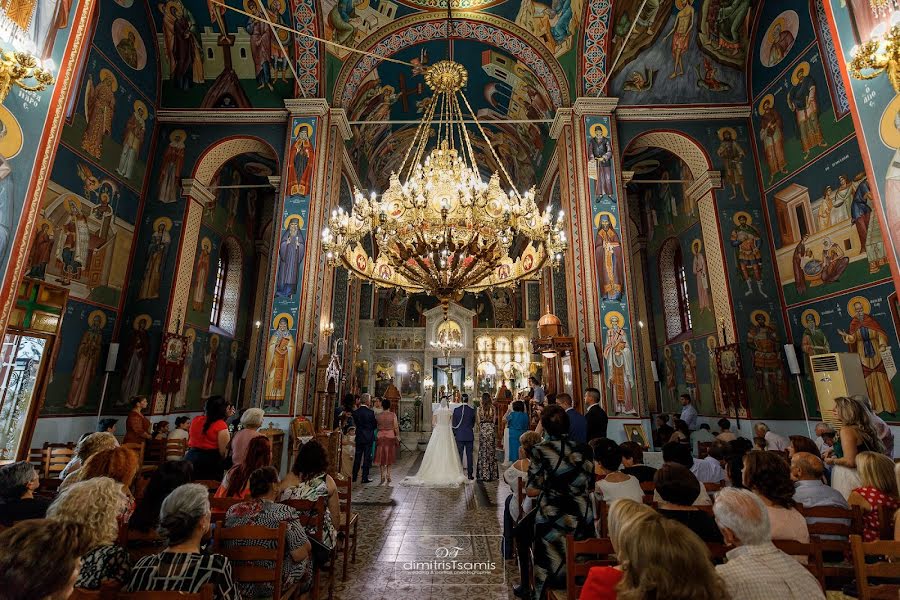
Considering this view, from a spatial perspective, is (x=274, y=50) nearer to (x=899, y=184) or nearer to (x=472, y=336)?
(x=899, y=184)

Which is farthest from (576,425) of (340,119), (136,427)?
(340,119)

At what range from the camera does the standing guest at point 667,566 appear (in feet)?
3.95

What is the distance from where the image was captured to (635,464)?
3.66 m

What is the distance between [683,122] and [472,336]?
14.5 metres

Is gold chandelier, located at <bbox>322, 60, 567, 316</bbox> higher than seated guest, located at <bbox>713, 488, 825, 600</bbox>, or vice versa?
gold chandelier, located at <bbox>322, 60, 567, 316</bbox>

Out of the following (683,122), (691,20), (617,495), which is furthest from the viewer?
(683,122)

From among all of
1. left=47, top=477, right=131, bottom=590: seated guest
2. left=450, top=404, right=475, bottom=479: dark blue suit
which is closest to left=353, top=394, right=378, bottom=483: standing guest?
left=450, top=404, right=475, bottom=479: dark blue suit

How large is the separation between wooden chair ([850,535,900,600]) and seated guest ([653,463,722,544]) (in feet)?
1.72

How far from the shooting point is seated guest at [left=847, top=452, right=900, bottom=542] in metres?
2.60

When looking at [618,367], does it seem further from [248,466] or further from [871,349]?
[248,466]

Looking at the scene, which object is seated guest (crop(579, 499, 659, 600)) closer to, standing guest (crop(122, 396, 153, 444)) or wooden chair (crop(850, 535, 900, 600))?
wooden chair (crop(850, 535, 900, 600))

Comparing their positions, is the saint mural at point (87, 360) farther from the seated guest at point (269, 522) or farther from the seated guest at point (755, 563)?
the seated guest at point (755, 563)

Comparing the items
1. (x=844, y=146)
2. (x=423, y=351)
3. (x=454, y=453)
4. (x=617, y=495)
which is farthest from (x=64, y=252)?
(x=423, y=351)

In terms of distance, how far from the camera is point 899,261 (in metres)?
3.39
